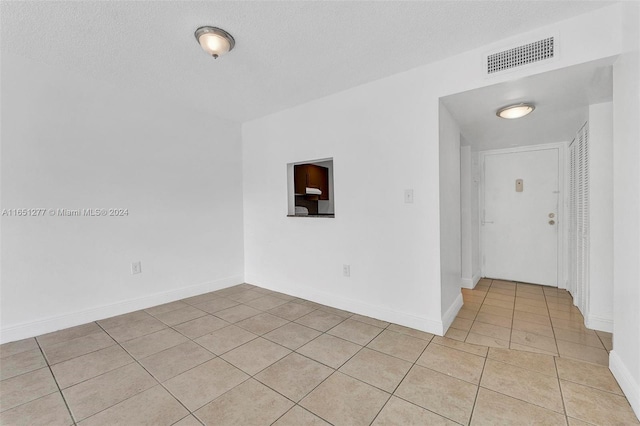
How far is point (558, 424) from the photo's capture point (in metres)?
1.44

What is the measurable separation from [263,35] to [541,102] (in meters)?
2.46

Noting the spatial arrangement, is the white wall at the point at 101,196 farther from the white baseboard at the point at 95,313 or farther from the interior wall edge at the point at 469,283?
the interior wall edge at the point at 469,283

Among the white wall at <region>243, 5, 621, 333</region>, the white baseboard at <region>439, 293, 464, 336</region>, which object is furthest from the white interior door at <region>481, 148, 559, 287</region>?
the white wall at <region>243, 5, 621, 333</region>

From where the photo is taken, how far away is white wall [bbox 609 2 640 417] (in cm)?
155

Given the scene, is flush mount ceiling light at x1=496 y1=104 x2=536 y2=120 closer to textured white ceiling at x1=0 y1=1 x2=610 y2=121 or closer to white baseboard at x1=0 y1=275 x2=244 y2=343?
textured white ceiling at x1=0 y1=1 x2=610 y2=121

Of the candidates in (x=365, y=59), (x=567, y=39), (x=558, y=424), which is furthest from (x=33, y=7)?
(x=558, y=424)

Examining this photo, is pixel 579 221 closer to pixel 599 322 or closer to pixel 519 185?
pixel 599 322

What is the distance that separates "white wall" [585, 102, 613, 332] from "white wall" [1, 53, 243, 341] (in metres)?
4.09

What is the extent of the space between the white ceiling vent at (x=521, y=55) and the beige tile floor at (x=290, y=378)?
2.17m

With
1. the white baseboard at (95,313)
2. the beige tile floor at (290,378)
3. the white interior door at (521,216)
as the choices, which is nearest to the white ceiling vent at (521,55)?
the beige tile floor at (290,378)

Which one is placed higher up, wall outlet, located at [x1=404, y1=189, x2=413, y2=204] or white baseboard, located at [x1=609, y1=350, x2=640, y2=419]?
wall outlet, located at [x1=404, y1=189, x2=413, y2=204]

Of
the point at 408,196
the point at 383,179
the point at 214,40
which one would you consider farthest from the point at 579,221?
the point at 214,40

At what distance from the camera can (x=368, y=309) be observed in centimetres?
288

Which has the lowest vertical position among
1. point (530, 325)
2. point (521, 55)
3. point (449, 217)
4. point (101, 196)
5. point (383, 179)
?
point (530, 325)
